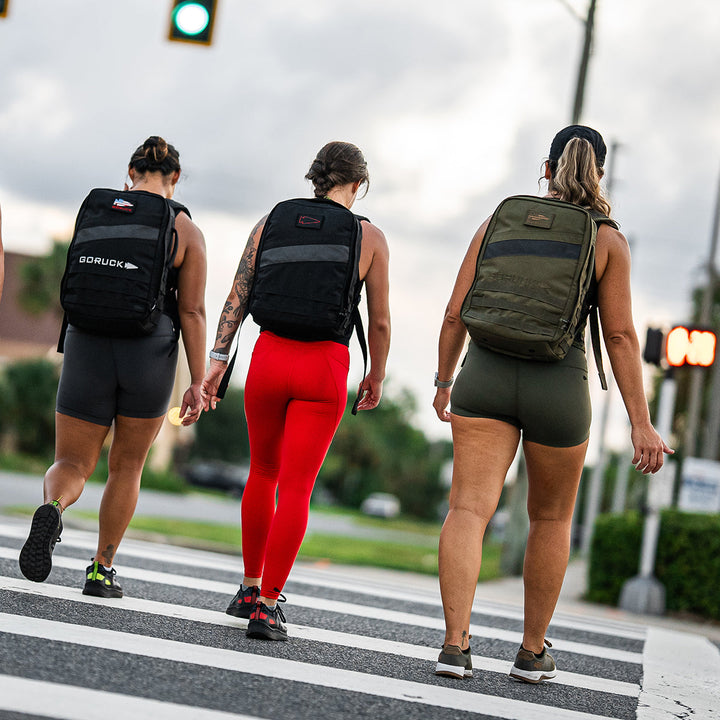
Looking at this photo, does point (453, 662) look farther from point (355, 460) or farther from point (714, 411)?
point (355, 460)

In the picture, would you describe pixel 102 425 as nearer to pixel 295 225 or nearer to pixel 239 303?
pixel 239 303

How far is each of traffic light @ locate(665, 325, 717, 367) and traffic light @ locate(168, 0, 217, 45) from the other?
5955 millimetres

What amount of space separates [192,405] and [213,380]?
249 millimetres

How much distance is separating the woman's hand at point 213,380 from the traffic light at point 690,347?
7.35 meters

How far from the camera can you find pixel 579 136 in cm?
420

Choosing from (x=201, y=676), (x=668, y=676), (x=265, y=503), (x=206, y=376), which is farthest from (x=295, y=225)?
(x=668, y=676)

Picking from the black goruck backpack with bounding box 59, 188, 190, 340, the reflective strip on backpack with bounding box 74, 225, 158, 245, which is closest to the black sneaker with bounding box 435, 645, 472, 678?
the black goruck backpack with bounding box 59, 188, 190, 340

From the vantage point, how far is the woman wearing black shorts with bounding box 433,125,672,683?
13.0 ft

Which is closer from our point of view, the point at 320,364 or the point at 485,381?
the point at 485,381

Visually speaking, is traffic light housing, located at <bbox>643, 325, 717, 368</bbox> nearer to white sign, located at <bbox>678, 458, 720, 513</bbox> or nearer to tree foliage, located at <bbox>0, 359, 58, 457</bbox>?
white sign, located at <bbox>678, 458, 720, 513</bbox>

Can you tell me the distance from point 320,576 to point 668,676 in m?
3.32

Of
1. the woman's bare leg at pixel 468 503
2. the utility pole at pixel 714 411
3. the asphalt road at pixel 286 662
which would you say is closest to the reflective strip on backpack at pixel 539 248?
the woman's bare leg at pixel 468 503

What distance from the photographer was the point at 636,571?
11188mm

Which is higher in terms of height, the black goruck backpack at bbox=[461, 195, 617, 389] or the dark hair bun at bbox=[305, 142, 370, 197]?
the dark hair bun at bbox=[305, 142, 370, 197]
